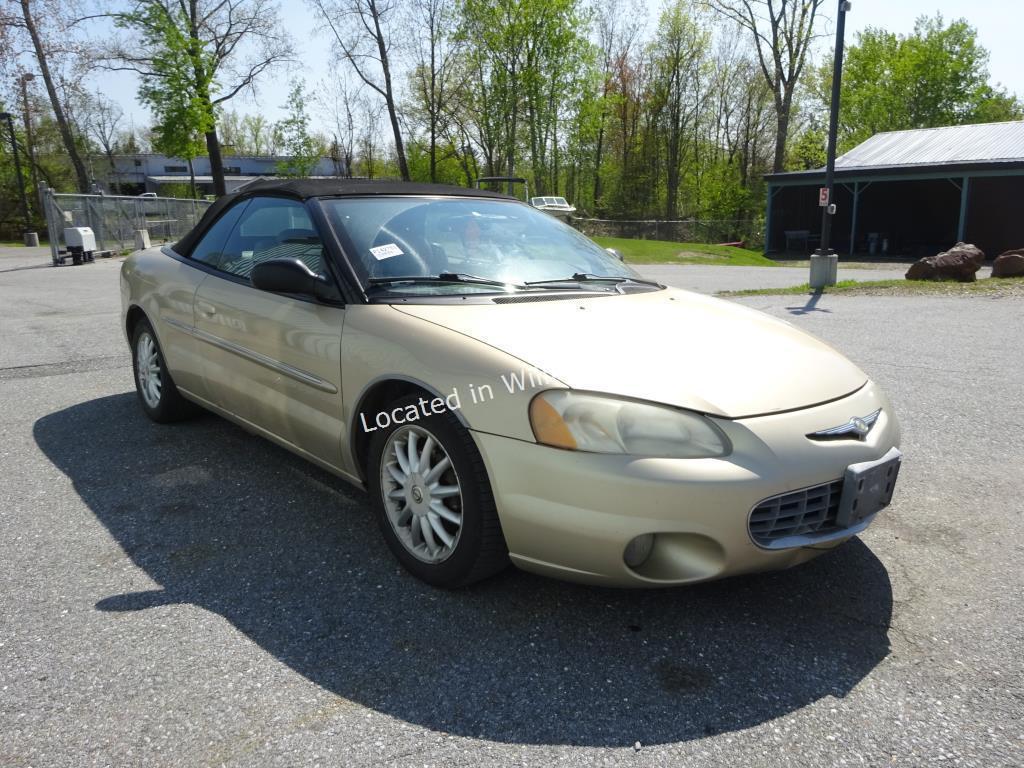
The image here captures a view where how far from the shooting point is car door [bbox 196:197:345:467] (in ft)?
10.6

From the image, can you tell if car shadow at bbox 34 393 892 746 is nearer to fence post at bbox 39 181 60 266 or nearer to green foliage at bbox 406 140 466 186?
fence post at bbox 39 181 60 266

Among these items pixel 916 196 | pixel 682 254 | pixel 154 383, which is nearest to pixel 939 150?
pixel 916 196

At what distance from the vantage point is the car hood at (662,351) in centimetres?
249

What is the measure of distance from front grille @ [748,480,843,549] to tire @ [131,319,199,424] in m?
3.58

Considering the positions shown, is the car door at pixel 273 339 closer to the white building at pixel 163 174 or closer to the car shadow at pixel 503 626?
the car shadow at pixel 503 626

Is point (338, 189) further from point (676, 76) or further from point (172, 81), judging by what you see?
point (676, 76)

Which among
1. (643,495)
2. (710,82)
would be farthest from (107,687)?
(710,82)

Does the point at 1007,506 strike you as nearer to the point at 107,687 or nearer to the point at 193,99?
the point at 107,687

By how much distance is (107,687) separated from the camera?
2277 millimetres

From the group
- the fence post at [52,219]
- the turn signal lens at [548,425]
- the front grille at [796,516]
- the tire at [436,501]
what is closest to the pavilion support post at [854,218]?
the fence post at [52,219]

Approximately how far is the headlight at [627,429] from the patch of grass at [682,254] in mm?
23032

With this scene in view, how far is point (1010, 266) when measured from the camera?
1496 centimetres

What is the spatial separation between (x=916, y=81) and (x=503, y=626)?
6052 centimetres

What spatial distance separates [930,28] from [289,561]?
63592mm
